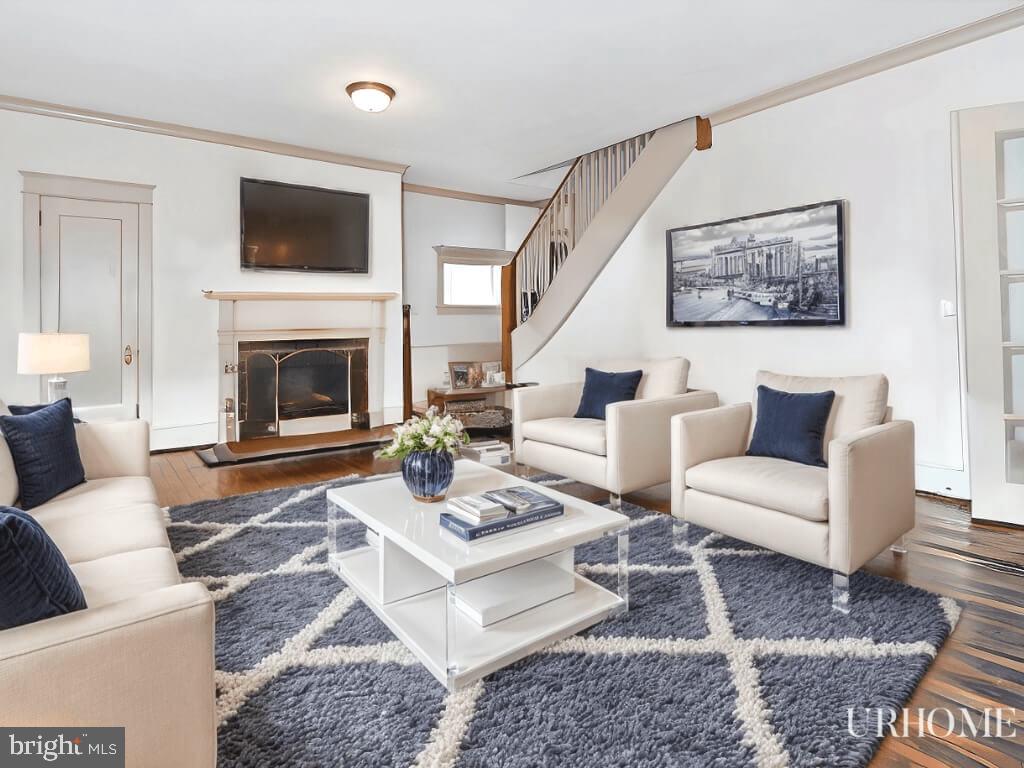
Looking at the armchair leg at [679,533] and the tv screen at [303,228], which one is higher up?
the tv screen at [303,228]

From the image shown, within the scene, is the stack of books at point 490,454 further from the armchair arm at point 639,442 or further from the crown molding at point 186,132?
the crown molding at point 186,132

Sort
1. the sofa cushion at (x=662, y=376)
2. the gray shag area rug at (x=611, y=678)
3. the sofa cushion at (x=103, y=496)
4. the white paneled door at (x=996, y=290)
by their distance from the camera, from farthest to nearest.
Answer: the sofa cushion at (x=662, y=376), the white paneled door at (x=996, y=290), the sofa cushion at (x=103, y=496), the gray shag area rug at (x=611, y=678)

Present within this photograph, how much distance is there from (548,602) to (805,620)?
89cm

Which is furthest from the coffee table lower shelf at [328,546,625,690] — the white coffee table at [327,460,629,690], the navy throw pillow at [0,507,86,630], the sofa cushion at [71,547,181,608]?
the navy throw pillow at [0,507,86,630]

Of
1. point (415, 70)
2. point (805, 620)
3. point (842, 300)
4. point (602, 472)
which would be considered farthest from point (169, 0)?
point (842, 300)

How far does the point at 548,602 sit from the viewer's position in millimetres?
2062

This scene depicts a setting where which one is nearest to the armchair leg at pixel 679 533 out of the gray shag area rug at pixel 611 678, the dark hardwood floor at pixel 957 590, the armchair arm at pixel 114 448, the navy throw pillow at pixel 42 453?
the gray shag area rug at pixel 611 678

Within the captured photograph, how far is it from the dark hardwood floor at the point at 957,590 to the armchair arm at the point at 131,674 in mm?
1535

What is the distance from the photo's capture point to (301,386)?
5.36 metres

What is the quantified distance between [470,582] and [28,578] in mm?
1254

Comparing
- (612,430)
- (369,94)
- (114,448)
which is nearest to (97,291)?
(114,448)

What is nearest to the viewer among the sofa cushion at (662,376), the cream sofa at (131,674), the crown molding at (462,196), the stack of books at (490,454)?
the cream sofa at (131,674)

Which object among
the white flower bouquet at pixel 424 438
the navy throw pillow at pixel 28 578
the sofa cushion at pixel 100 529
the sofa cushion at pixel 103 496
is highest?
the white flower bouquet at pixel 424 438

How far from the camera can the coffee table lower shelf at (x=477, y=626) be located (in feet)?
5.70
